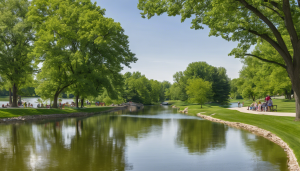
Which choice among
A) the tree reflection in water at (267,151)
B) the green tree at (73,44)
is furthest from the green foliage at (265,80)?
the green tree at (73,44)

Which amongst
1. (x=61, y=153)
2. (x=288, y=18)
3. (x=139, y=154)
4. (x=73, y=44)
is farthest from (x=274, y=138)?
(x=73, y=44)

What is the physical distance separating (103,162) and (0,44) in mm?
33308

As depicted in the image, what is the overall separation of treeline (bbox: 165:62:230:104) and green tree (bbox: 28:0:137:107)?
36091mm

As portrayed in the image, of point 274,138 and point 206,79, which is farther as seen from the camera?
point 206,79

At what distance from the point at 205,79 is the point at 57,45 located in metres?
55.6

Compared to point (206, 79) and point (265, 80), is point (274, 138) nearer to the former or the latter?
point (265, 80)

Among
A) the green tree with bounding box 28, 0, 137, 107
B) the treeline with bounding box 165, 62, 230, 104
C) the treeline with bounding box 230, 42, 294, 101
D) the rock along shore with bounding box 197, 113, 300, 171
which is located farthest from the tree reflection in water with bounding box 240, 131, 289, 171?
the treeline with bounding box 165, 62, 230, 104

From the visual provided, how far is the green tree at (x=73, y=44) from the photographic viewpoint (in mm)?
35656

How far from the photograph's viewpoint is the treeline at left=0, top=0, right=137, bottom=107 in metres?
35.4

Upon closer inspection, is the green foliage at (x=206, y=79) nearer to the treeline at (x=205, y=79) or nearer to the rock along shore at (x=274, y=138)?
the treeline at (x=205, y=79)

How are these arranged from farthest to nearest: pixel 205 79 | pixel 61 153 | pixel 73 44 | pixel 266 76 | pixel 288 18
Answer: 1. pixel 205 79
2. pixel 266 76
3. pixel 73 44
4. pixel 288 18
5. pixel 61 153

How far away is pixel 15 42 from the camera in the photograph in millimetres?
37750

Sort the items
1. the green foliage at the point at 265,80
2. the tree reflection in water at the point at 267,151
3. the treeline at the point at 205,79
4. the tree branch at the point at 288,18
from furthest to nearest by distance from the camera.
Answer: the treeline at the point at 205,79
the green foliage at the point at 265,80
the tree branch at the point at 288,18
the tree reflection in water at the point at 267,151

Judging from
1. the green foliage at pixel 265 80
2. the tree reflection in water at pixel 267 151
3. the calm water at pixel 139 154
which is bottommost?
the tree reflection in water at pixel 267 151
